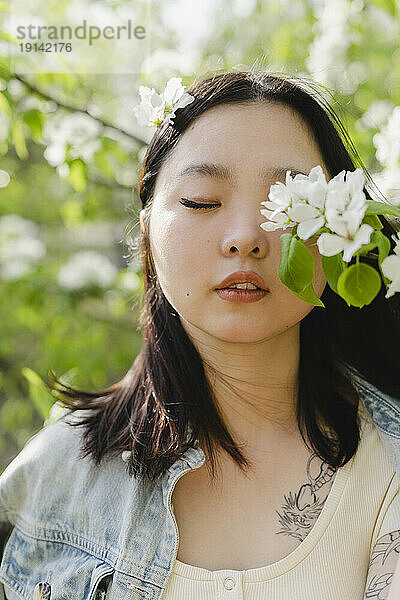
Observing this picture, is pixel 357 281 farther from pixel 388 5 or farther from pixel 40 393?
pixel 388 5

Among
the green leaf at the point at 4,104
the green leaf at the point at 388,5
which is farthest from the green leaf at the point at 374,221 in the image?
the green leaf at the point at 388,5

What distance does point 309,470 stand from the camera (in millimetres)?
1393

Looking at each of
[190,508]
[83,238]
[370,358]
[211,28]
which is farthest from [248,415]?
[83,238]

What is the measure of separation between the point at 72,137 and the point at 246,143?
1076 mm

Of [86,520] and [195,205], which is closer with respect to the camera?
[195,205]

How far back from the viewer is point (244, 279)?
119 centimetres

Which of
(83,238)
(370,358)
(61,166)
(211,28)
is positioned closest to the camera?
(370,358)

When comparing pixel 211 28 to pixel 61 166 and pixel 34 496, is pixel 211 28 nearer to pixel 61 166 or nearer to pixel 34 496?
pixel 61 166

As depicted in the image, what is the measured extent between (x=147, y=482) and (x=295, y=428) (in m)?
0.29

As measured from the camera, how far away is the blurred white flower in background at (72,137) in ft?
7.21

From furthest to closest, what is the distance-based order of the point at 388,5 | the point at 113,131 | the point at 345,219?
1. the point at 113,131
2. the point at 388,5
3. the point at 345,219

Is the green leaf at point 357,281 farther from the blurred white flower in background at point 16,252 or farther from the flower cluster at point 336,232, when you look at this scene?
the blurred white flower in background at point 16,252

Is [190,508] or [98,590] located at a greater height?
[190,508]

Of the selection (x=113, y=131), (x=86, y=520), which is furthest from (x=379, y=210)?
(x=113, y=131)
